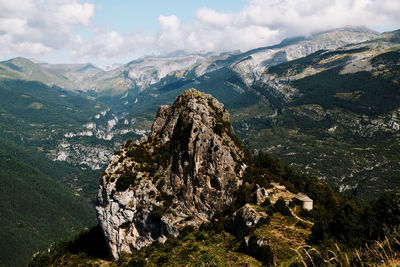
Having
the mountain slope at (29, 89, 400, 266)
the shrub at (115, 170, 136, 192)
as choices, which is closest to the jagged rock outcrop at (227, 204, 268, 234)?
the mountain slope at (29, 89, 400, 266)

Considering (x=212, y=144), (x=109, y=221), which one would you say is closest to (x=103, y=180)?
(x=109, y=221)

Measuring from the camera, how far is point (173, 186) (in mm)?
86188

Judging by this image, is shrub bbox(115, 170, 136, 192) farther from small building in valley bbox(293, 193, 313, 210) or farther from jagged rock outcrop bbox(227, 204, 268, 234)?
small building in valley bbox(293, 193, 313, 210)

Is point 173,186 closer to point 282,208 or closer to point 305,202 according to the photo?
point 282,208

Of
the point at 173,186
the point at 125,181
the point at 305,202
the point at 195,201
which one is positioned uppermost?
the point at 125,181

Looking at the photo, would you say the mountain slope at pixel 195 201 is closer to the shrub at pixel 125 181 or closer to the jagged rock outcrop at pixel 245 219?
the shrub at pixel 125 181

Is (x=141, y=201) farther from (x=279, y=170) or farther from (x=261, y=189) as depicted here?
(x=279, y=170)

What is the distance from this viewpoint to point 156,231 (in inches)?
3196

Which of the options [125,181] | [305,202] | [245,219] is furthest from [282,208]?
[125,181]

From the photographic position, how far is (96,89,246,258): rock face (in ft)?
265

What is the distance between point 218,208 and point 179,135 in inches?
1030

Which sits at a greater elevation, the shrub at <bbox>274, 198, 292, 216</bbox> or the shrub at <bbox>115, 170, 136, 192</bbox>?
the shrub at <bbox>115, 170, 136, 192</bbox>

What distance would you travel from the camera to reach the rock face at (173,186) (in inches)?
3184

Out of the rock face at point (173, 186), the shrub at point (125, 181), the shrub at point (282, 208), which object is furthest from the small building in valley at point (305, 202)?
the shrub at point (125, 181)
